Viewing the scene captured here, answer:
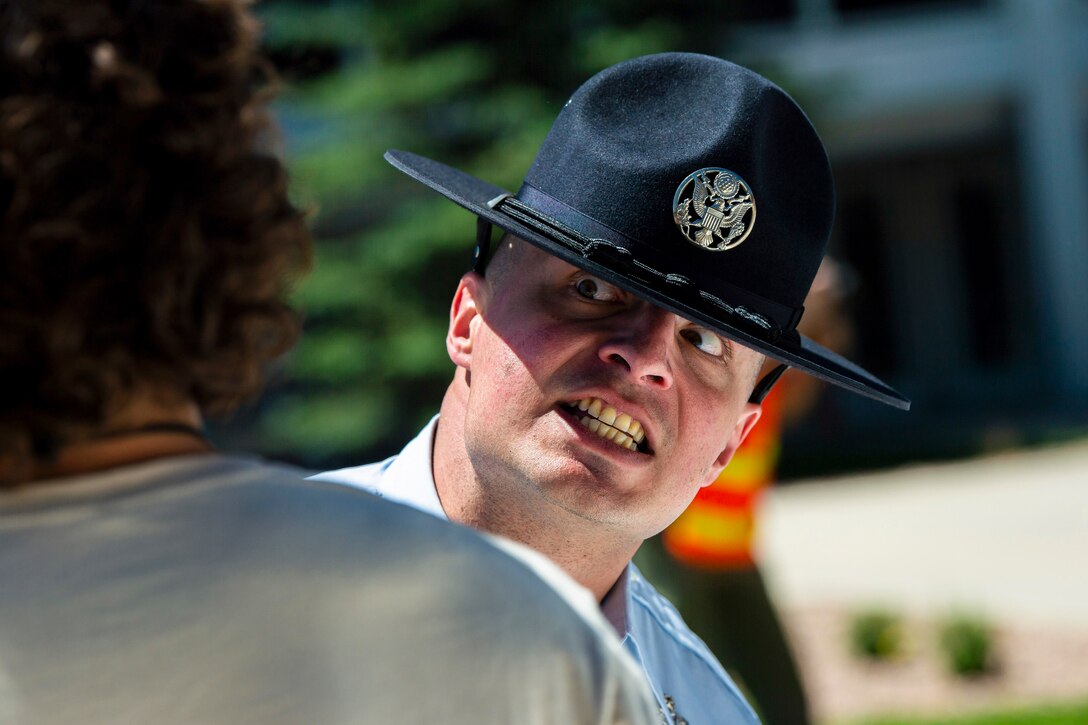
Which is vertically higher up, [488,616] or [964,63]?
[488,616]

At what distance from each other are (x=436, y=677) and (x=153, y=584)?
243 mm

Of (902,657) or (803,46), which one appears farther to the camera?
(803,46)

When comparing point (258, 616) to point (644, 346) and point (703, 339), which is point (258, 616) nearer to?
point (644, 346)

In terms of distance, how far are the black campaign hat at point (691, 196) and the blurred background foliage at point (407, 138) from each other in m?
10.7

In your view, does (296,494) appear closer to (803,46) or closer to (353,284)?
(353,284)

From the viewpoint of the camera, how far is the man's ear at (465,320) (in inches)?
89.8

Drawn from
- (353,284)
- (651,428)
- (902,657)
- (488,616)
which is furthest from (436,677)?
(353,284)

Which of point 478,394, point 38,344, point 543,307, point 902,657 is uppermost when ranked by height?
point 38,344

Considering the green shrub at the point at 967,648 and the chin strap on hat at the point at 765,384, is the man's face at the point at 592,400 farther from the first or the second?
the green shrub at the point at 967,648

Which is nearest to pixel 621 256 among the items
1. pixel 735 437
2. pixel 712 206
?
pixel 712 206

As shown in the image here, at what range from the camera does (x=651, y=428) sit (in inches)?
81.1

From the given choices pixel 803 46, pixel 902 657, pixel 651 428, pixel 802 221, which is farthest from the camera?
pixel 803 46

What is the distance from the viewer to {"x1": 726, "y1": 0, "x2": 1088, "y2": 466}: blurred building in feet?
58.1

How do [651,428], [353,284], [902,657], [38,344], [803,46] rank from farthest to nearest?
[803,46] → [353,284] → [902,657] → [651,428] → [38,344]
